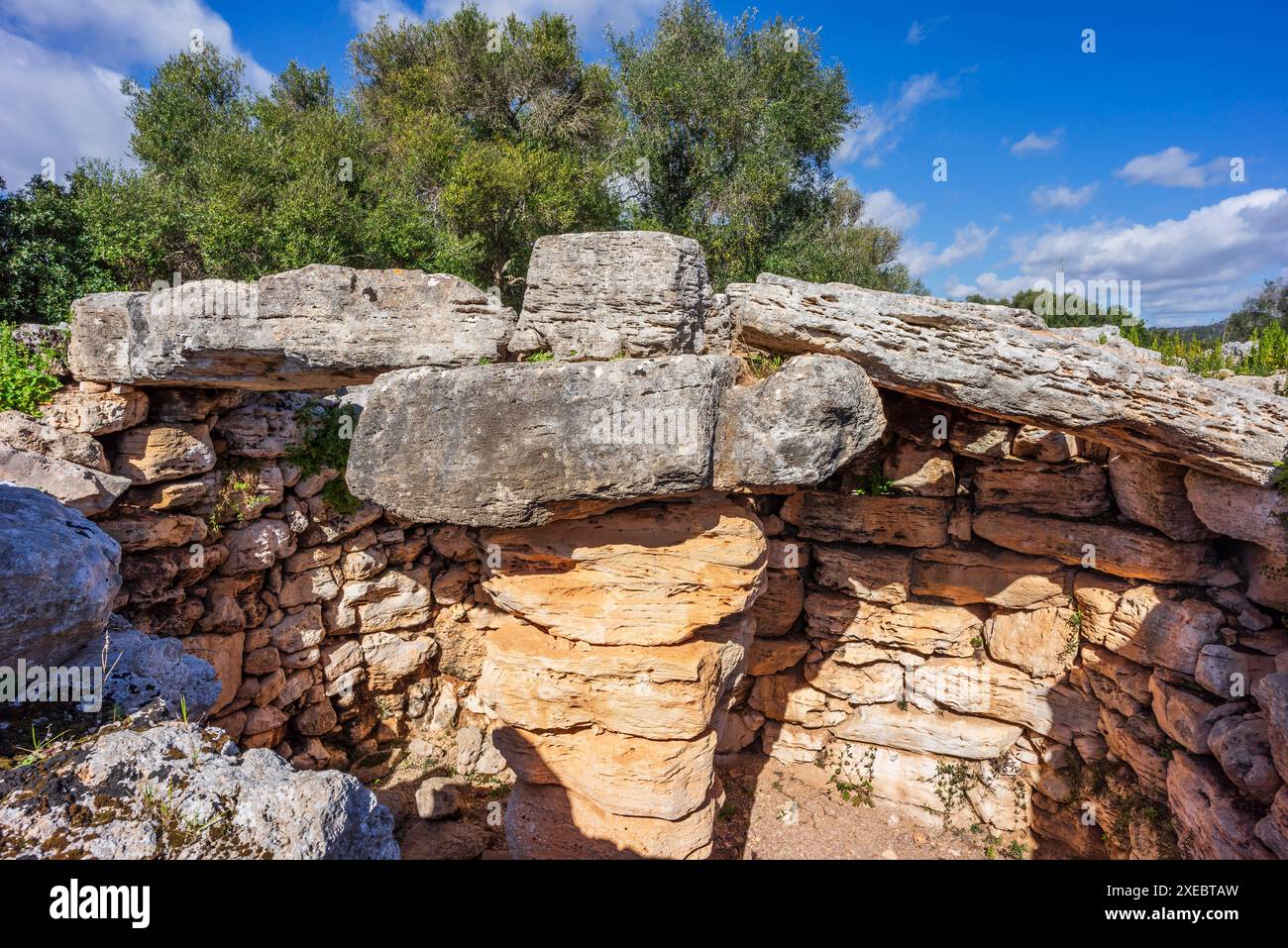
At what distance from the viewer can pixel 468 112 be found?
52.2 feet

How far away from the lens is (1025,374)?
6.10 meters

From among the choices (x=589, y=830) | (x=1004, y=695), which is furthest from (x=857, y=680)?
(x=589, y=830)

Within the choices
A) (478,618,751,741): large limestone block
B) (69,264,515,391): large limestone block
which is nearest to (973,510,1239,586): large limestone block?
(478,618,751,741): large limestone block

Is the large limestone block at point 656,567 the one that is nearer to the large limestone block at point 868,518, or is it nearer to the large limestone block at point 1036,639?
the large limestone block at point 868,518

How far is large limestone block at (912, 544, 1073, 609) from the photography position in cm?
821

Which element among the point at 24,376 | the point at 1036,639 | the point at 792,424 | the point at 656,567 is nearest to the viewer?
the point at 792,424

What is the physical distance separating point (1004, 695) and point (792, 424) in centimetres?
619

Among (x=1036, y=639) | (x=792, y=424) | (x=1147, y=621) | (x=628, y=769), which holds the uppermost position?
(x=792, y=424)

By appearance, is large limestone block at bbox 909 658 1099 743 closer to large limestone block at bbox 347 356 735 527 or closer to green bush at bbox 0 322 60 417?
large limestone block at bbox 347 356 735 527

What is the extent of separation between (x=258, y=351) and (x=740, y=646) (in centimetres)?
602

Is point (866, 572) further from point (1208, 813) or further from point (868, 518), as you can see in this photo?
point (1208, 813)

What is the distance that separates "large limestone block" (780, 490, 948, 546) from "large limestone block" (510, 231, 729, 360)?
12.6ft

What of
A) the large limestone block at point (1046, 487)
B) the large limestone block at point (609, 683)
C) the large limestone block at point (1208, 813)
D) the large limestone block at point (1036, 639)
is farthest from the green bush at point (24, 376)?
the large limestone block at point (1208, 813)

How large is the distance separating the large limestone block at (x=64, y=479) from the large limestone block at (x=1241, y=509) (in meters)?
11.4
